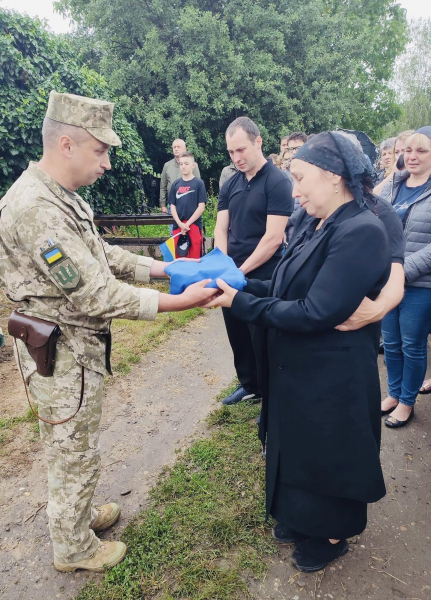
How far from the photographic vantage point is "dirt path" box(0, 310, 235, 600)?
2338 mm

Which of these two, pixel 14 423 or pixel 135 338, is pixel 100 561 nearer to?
pixel 14 423

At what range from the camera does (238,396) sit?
3.94 m

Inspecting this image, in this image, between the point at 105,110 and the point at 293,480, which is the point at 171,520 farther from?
the point at 105,110

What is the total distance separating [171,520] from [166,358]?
7.97 feet

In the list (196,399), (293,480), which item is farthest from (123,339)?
(293,480)

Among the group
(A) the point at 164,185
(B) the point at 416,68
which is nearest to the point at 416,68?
(B) the point at 416,68

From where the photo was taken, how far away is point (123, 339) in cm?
537

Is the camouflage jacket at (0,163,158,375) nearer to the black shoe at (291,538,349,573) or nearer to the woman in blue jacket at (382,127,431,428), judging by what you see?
the black shoe at (291,538,349,573)

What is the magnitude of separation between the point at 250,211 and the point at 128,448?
2.14 meters

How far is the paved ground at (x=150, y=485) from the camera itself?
7.25 feet

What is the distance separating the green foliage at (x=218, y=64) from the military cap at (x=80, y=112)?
1067cm

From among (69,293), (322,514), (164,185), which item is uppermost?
(69,293)

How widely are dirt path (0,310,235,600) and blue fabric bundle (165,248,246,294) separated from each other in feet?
5.16

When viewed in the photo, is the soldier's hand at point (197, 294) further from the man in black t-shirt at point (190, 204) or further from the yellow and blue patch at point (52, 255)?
the man in black t-shirt at point (190, 204)
